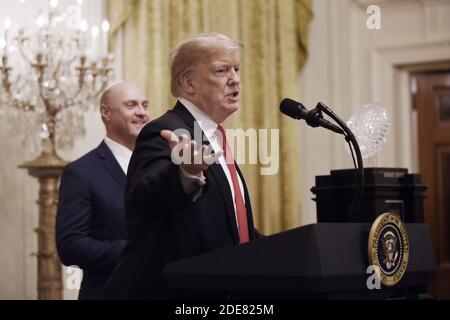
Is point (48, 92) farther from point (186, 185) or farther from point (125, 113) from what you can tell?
point (186, 185)

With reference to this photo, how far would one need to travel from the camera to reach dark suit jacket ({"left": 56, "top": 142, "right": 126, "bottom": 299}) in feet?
9.32

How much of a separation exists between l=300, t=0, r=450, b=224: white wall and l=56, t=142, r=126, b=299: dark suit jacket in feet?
8.43

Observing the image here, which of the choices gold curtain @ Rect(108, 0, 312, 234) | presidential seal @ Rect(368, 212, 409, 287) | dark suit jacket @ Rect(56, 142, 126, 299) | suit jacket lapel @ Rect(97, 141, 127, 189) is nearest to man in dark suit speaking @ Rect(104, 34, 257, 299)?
presidential seal @ Rect(368, 212, 409, 287)

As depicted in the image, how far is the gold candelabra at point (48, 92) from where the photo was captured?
458 cm

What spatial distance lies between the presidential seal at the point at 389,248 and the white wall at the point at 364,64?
3.40 meters

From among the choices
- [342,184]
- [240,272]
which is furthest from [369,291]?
[342,184]

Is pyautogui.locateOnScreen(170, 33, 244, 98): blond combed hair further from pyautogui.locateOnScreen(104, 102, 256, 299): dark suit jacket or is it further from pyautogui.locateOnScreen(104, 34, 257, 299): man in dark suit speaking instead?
pyautogui.locateOnScreen(104, 102, 256, 299): dark suit jacket

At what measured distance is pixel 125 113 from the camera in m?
3.22

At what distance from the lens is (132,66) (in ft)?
18.4

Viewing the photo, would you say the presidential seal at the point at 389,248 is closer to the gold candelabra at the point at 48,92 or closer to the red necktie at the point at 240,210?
the red necktie at the point at 240,210

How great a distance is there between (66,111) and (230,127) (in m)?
1.09

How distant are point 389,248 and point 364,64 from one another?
3719mm

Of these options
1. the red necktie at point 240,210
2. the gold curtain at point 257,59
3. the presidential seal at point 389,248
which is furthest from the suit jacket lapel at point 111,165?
the gold curtain at point 257,59

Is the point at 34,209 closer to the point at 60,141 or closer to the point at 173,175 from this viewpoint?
the point at 60,141
